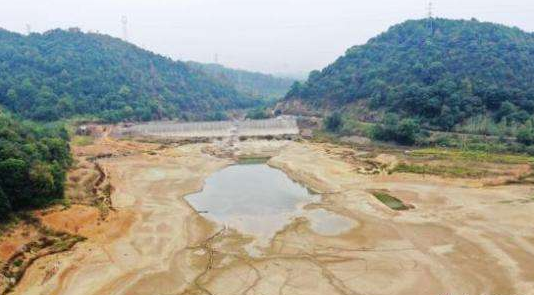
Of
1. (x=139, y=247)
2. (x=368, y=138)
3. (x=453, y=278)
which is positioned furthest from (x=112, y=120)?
(x=453, y=278)

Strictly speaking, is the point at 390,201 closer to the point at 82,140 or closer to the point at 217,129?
the point at 82,140

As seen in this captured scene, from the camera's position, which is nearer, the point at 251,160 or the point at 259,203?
the point at 259,203

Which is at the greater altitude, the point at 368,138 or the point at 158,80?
the point at 158,80

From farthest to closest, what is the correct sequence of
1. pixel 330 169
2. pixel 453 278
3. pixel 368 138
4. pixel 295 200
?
pixel 368 138
pixel 330 169
pixel 295 200
pixel 453 278

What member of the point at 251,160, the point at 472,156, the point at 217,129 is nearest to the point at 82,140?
the point at 217,129

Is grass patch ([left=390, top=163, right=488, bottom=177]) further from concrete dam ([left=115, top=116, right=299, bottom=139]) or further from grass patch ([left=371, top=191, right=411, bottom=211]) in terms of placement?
concrete dam ([left=115, top=116, right=299, bottom=139])

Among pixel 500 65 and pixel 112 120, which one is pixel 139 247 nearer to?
pixel 112 120
